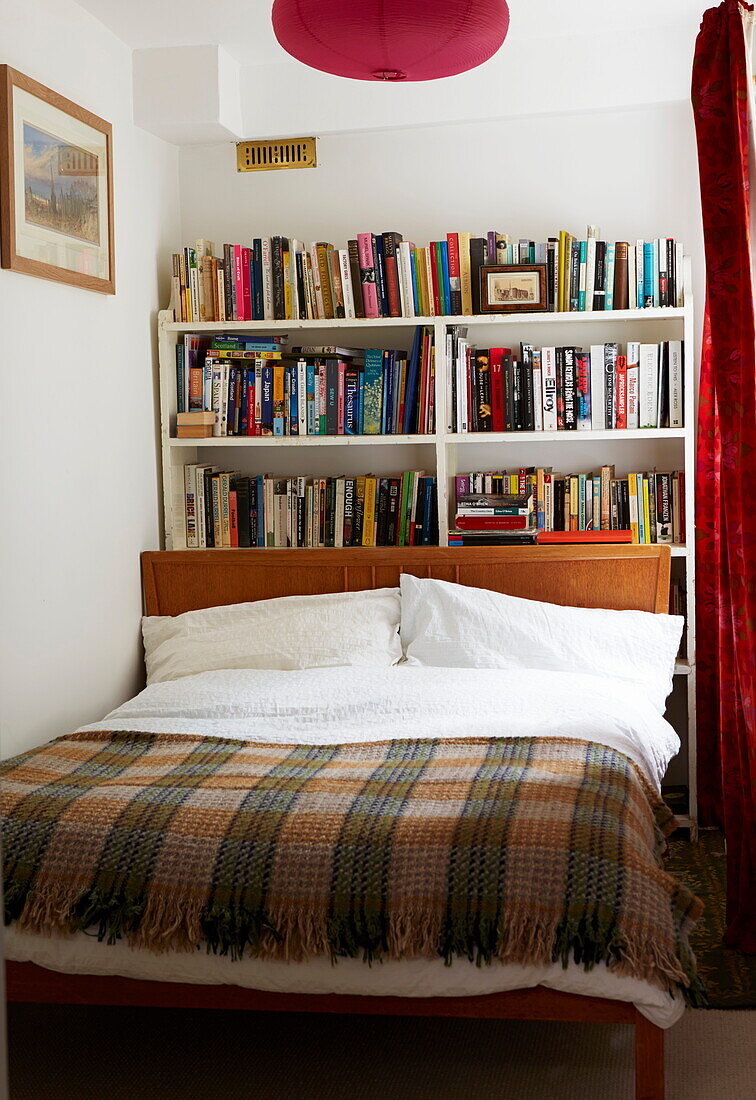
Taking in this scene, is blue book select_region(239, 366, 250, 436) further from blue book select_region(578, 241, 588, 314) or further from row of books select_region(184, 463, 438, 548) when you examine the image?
blue book select_region(578, 241, 588, 314)

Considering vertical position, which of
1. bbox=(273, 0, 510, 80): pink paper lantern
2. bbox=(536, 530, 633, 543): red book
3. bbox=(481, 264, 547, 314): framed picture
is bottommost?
bbox=(536, 530, 633, 543): red book

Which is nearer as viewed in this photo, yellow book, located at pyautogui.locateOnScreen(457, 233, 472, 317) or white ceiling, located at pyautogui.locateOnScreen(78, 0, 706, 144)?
white ceiling, located at pyautogui.locateOnScreen(78, 0, 706, 144)

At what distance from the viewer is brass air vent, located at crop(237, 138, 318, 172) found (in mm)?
3727

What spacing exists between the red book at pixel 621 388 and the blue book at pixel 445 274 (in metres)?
0.57

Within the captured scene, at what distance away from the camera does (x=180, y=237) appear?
3.91m

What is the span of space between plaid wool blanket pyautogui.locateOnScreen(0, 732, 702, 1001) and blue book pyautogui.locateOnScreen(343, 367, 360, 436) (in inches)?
60.3

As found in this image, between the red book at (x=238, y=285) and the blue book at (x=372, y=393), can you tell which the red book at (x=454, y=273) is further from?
the red book at (x=238, y=285)

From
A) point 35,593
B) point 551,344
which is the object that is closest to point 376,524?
point 551,344

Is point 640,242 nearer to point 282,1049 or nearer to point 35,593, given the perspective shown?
point 35,593

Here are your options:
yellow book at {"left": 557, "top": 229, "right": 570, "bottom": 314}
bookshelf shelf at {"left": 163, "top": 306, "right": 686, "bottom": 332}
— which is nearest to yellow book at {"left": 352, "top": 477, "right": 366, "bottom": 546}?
bookshelf shelf at {"left": 163, "top": 306, "right": 686, "bottom": 332}

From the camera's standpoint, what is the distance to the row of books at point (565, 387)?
344cm

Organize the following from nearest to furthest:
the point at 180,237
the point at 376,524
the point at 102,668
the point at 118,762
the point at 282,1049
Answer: the point at 282,1049, the point at 118,762, the point at 102,668, the point at 376,524, the point at 180,237

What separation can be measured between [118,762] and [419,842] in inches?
34.3

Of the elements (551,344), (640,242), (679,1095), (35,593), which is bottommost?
(679,1095)
